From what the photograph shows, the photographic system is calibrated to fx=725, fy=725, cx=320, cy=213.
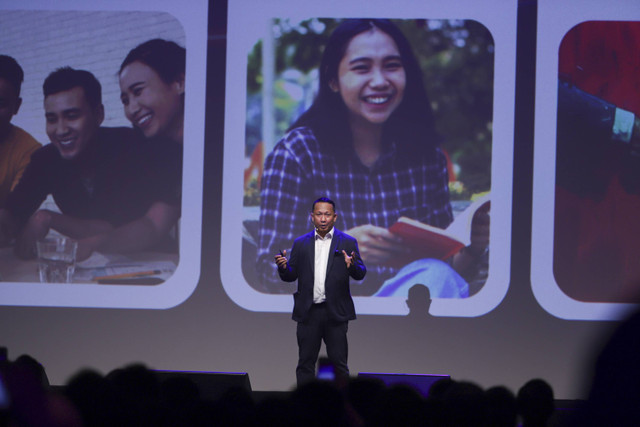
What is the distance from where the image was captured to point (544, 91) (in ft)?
16.2

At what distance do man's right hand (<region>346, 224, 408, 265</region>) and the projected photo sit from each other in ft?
4.11

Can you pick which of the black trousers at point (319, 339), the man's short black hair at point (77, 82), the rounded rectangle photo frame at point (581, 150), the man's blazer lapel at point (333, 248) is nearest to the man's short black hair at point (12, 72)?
the man's short black hair at point (77, 82)

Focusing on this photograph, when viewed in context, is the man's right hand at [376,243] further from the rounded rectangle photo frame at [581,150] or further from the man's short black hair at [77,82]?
the man's short black hair at [77,82]

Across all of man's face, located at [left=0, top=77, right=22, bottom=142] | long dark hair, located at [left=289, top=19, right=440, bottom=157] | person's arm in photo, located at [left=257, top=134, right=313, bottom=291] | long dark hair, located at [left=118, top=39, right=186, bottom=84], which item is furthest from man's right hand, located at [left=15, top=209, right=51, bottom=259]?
long dark hair, located at [left=289, top=19, right=440, bottom=157]

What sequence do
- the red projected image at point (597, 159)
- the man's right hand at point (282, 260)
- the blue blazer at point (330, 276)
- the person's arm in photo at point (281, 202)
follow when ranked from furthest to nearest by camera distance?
the person's arm in photo at point (281, 202), the red projected image at point (597, 159), the blue blazer at point (330, 276), the man's right hand at point (282, 260)

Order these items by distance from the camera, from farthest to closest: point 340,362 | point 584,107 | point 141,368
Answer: point 584,107, point 340,362, point 141,368

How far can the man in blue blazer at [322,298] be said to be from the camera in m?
4.05

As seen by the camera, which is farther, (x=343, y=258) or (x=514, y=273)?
(x=514, y=273)

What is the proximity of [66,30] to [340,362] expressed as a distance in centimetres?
302

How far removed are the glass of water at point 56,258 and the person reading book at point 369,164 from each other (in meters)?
1.32

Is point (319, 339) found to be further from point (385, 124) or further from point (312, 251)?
point (385, 124)

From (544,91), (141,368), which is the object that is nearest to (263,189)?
(544,91)

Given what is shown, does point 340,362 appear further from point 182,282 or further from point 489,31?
point 489,31

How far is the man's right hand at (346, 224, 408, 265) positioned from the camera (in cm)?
498
